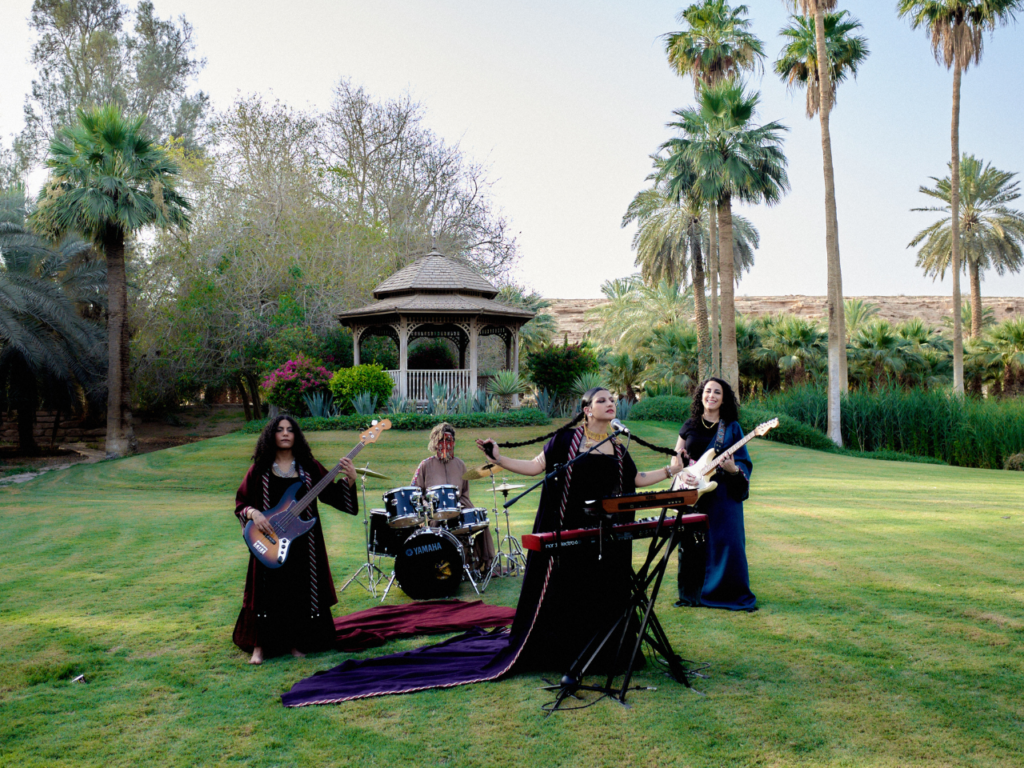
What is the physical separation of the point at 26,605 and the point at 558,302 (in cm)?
7898

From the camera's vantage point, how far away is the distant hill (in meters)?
71.8

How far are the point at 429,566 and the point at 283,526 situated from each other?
2.06 meters

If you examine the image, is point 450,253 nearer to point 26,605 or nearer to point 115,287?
point 115,287

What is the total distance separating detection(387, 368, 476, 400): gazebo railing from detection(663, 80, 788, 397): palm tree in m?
10.0

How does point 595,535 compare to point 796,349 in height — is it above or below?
below

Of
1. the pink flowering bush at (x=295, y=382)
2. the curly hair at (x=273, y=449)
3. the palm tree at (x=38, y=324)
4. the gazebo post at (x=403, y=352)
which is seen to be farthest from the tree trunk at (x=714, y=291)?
the curly hair at (x=273, y=449)

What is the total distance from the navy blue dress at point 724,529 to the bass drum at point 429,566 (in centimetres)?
203

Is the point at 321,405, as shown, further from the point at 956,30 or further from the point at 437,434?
the point at 956,30

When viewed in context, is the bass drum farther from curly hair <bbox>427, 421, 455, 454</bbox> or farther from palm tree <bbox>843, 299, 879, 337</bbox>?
palm tree <bbox>843, 299, 879, 337</bbox>

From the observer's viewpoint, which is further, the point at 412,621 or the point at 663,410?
the point at 663,410

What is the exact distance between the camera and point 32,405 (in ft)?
97.3

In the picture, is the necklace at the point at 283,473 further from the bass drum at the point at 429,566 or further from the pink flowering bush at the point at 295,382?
the pink flowering bush at the point at 295,382

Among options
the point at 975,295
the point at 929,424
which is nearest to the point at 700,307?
the point at 929,424

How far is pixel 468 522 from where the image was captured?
24.4 feet
